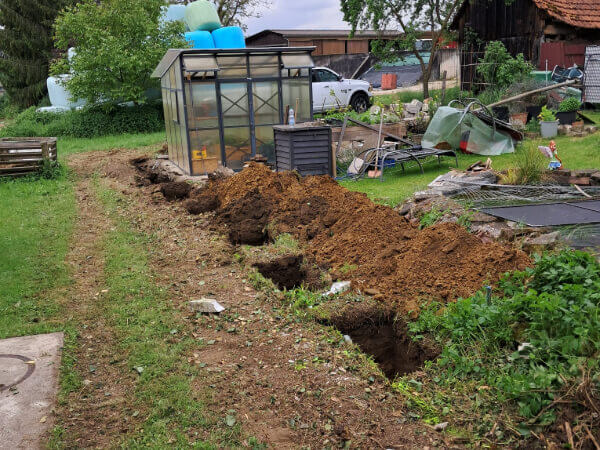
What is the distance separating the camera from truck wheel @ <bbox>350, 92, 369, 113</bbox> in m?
23.2

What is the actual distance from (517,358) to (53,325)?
14.5 ft

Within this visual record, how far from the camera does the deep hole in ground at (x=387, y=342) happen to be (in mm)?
4977

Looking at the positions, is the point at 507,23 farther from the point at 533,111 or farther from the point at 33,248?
the point at 33,248

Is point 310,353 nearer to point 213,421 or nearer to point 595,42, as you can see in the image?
point 213,421

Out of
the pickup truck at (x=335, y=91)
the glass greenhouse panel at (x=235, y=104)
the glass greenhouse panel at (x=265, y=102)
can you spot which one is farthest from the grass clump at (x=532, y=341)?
the pickup truck at (x=335, y=91)

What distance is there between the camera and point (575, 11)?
19062mm

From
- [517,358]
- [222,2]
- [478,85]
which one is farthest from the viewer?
[222,2]

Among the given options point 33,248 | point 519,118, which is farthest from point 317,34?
point 33,248

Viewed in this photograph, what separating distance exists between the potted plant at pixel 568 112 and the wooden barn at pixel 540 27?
266cm

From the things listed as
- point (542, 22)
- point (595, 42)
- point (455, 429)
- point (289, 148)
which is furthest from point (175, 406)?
point (595, 42)

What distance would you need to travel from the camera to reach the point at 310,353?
4902 millimetres

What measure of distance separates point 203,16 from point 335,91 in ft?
18.9

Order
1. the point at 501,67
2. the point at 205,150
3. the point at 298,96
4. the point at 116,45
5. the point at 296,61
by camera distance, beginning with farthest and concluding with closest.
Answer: the point at 116,45 → the point at 501,67 → the point at 298,96 → the point at 296,61 → the point at 205,150

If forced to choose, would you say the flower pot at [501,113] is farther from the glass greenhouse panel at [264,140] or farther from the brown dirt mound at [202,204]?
the brown dirt mound at [202,204]
